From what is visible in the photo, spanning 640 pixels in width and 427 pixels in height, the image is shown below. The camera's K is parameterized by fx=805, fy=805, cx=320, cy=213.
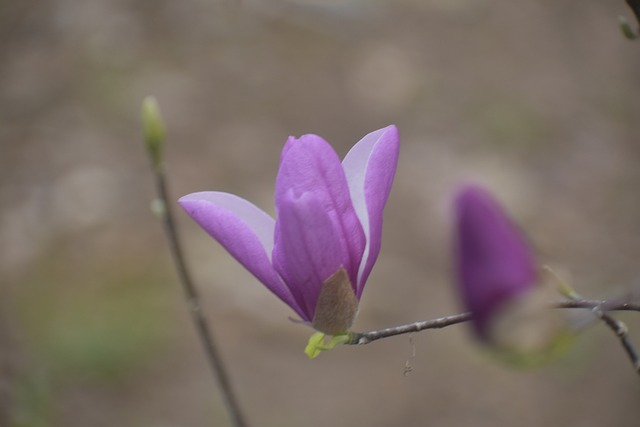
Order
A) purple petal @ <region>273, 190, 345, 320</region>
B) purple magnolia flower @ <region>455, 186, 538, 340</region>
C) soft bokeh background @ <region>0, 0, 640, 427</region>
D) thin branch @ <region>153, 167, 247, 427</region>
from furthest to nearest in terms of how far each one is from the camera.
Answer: soft bokeh background @ <region>0, 0, 640, 427</region> → thin branch @ <region>153, 167, 247, 427</region> → purple petal @ <region>273, 190, 345, 320</region> → purple magnolia flower @ <region>455, 186, 538, 340</region>

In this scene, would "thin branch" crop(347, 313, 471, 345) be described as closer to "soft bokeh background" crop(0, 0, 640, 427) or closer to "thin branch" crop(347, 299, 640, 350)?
"thin branch" crop(347, 299, 640, 350)

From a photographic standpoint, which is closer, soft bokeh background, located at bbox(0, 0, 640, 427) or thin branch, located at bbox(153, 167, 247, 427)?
thin branch, located at bbox(153, 167, 247, 427)

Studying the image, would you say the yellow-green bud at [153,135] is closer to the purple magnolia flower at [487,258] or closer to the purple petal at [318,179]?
the purple petal at [318,179]

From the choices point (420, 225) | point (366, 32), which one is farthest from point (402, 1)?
point (420, 225)

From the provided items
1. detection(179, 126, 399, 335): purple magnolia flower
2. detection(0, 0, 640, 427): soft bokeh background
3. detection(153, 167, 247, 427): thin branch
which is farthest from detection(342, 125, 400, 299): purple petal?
detection(0, 0, 640, 427): soft bokeh background

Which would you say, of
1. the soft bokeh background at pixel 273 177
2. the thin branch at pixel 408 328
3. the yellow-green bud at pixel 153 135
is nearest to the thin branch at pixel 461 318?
the thin branch at pixel 408 328

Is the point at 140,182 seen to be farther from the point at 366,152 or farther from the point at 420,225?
the point at 366,152

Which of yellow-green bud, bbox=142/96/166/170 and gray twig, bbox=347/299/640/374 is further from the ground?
yellow-green bud, bbox=142/96/166/170

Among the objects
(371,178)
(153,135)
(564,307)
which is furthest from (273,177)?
(564,307)
